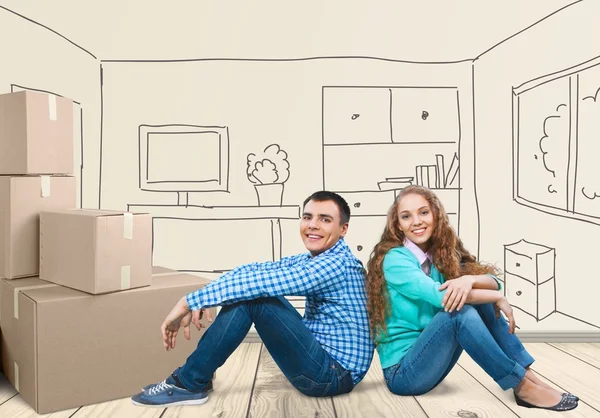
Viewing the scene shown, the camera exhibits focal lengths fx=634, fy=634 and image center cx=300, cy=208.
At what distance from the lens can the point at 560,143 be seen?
2822 mm

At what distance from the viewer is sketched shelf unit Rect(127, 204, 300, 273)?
284 cm

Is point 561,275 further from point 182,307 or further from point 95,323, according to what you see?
point 95,323

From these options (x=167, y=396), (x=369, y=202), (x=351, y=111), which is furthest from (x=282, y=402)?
(x=351, y=111)

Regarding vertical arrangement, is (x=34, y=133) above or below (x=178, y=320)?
above

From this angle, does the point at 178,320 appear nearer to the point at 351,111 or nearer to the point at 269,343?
the point at 269,343

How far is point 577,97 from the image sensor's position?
2812 millimetres

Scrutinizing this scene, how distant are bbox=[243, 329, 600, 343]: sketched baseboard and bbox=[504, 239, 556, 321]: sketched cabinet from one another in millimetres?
77

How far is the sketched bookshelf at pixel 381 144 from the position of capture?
9.32 ft

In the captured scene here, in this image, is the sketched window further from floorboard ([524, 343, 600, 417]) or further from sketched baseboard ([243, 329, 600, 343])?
floorboard ([524, 343, 600, 417])

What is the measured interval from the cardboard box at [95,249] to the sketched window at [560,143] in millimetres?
1722

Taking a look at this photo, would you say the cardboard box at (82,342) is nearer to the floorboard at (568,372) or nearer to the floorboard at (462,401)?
the floorboard at (462,401)

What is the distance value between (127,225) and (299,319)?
614mm

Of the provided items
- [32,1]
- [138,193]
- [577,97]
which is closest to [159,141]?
[138,193]

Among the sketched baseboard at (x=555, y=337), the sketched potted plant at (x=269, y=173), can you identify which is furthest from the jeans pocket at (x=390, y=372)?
the sketched potted plant at (x=269, y=173)
